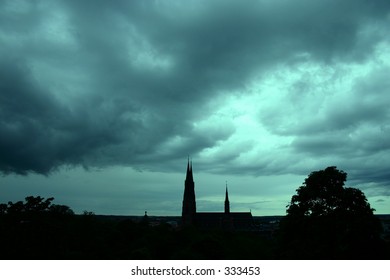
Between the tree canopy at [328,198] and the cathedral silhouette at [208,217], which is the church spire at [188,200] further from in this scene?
the tree canopy at [328,198]

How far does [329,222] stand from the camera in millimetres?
32031

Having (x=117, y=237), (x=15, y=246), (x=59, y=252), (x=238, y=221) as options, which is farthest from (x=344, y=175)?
(x=238, y=221)

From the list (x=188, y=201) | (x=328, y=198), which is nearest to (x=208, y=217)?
(x=188, y=201)

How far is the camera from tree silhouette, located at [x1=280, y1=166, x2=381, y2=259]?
30.3 metres

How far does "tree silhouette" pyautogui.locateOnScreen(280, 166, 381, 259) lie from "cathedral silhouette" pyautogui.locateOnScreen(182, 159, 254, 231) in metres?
120

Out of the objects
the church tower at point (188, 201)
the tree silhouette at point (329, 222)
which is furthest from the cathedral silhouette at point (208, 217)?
the tree silhouette at point (329, 222)

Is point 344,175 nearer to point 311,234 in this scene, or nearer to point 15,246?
point 311,234

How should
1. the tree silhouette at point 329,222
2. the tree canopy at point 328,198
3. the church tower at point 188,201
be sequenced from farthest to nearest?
1. the church tower at point 188,201
2. the tree canopy at point 328,198
3. the tree silhouette at point 329,222

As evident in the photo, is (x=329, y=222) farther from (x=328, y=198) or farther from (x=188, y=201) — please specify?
(x=188, y=201)

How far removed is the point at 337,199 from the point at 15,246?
28.8 meters

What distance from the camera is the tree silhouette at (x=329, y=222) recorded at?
30.3 m

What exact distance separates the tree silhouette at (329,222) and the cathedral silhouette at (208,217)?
393 feet

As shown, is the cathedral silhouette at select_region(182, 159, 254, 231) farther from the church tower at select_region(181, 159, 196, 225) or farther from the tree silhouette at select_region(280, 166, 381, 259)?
the tree silhouette at select_region(280, 166, 381, 259)

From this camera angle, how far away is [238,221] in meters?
186
